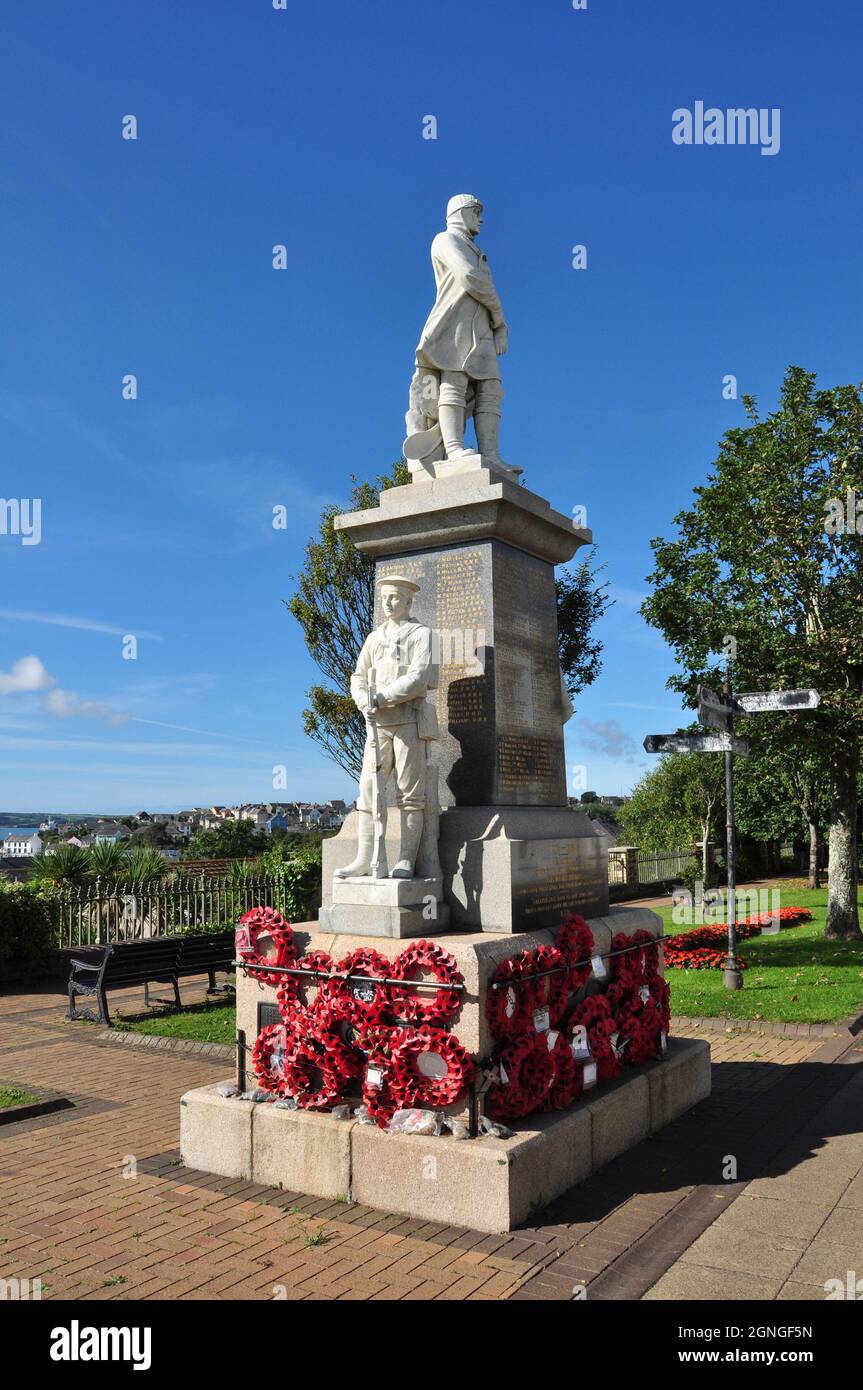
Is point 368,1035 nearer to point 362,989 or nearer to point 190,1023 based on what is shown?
point 362,989

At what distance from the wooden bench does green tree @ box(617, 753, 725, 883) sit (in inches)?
955

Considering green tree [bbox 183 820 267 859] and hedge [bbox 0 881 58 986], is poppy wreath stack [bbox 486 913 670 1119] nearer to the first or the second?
hedge [bbox 0 881 58 986]

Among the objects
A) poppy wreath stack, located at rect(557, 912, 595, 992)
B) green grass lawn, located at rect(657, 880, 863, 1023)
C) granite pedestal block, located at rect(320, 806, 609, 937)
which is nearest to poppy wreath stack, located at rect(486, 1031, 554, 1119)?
poppy wreath stack, located at rect(557, 912, 595, 992)

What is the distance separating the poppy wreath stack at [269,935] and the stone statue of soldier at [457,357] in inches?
138

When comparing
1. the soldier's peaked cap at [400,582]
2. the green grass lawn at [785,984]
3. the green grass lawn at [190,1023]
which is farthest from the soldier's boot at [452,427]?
the green grass lawn at [785,984]

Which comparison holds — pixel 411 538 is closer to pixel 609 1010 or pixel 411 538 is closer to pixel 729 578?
pixel 609 1010

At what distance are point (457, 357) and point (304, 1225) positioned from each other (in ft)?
18.9

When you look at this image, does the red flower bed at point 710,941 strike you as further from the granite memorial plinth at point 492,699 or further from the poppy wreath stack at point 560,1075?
the poppy wreath stack at point 560,1075

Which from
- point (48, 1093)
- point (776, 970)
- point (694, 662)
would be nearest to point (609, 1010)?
point (48, 1093)

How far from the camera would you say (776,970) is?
1340cm

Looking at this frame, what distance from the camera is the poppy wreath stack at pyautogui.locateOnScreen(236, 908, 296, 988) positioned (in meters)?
6.16

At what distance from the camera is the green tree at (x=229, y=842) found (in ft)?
108

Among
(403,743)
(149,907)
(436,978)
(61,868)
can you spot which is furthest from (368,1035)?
(61,868)

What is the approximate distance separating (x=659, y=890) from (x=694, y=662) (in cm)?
1413
